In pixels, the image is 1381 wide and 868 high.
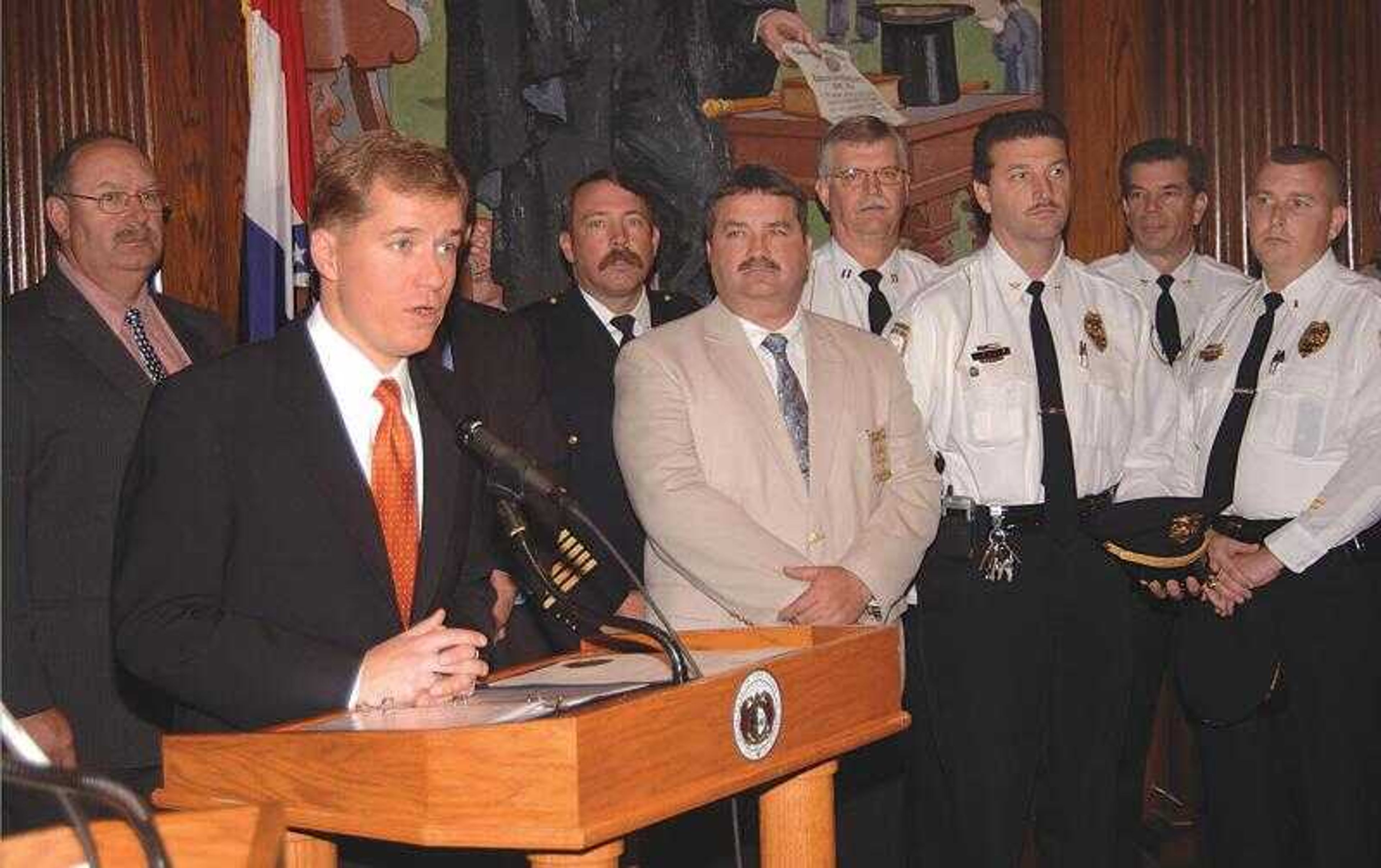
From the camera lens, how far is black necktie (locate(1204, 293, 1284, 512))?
15.7 feet

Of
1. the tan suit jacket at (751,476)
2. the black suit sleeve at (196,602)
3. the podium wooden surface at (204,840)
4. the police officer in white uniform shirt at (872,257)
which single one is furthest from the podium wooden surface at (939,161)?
the podium wooden surface at (204,840)

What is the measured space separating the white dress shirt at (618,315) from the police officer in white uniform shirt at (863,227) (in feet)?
1.39

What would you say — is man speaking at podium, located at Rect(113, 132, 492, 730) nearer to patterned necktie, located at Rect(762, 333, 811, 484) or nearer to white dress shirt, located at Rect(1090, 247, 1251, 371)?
patterned necktie, located at Rect(762, 333, 811, 484)

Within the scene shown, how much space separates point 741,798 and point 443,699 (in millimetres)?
2171

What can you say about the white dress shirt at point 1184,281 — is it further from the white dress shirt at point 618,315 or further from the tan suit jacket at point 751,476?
the tan suit jacket at point 751,476

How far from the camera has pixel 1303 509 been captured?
467 cm

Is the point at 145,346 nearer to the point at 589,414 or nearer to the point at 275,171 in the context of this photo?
the point at 275,171

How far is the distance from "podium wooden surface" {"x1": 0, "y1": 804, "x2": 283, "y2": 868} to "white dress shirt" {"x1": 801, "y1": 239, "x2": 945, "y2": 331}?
10.8ft

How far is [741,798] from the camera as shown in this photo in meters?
4.48

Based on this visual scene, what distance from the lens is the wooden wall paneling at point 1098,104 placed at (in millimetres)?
6027

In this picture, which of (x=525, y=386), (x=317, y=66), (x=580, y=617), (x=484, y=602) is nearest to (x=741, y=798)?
(x=525, y=386)

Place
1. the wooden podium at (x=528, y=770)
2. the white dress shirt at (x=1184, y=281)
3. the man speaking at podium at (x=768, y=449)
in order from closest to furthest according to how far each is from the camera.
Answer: the wooden podium at (x=528, y=770) < the man speaking at podium at (x=768, y=449) < the white dress shirt at (x=1184, y=281)

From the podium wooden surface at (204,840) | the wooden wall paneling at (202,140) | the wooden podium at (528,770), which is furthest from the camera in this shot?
the wooden wall paneling at (202,140)

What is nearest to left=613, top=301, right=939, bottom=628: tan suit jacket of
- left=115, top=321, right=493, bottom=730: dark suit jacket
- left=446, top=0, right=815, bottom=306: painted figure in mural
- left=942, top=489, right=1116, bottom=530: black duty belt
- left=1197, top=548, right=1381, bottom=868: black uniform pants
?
left=942, top=489, right=1116, bottom=530: black duty belt
